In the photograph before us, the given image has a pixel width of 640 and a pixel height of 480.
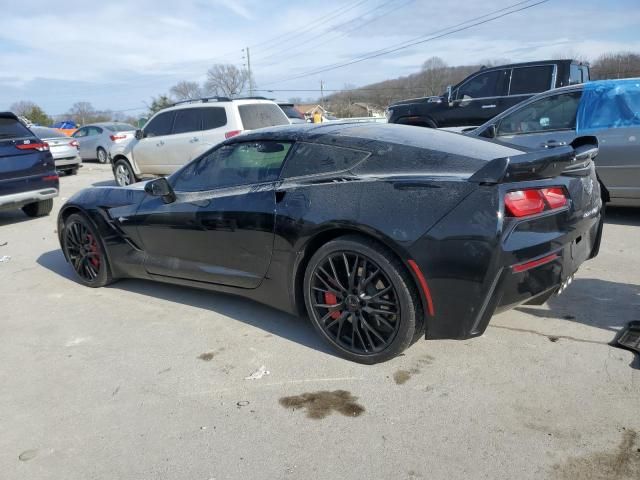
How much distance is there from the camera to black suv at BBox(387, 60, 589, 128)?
9.88 metres

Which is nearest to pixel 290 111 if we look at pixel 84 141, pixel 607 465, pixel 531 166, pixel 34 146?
pixel 34 146

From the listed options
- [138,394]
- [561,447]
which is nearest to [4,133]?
[138,394]

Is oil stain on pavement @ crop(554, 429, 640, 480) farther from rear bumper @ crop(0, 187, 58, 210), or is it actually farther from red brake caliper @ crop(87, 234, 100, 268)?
rear bumper @ crop(0, 187, 58, 210)

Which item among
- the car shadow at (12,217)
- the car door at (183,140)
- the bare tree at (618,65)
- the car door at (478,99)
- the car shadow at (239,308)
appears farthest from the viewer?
the bare tree at (618,65)

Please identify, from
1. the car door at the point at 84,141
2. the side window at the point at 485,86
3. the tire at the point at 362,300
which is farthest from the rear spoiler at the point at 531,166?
the car door at the point at 84,141

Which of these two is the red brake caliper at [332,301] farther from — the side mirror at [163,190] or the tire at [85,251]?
the tire at [85,251]

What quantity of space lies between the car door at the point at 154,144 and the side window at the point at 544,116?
6.36m

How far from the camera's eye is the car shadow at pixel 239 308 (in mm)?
3705

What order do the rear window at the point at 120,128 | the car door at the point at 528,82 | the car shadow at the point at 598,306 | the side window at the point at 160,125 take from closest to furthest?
the car shadow at the point at 598,306, the car door at the point at 528,82, the side window at the point at 160,125, the rear window at the point at 120,128

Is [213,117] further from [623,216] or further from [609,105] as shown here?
[623,216]

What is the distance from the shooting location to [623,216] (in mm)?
6656

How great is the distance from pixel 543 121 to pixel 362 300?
4571mm

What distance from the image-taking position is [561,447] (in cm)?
236

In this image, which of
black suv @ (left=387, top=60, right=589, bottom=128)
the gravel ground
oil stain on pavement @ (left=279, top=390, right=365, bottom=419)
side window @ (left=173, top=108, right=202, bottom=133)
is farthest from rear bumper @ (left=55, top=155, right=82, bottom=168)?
oil stain on pavement @ (left=279, top=390, right=365, bottom=419)
